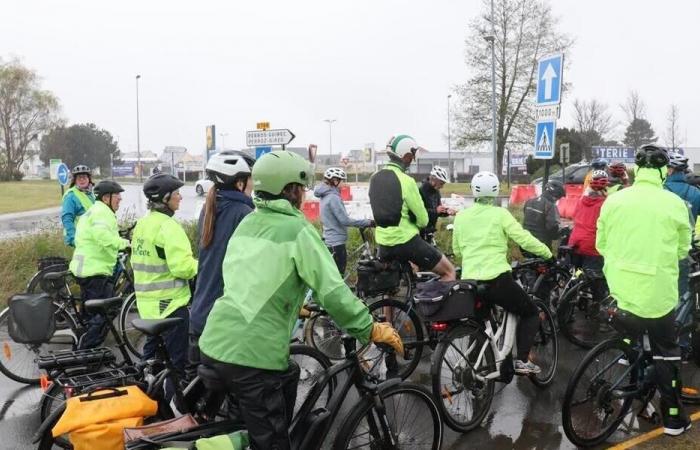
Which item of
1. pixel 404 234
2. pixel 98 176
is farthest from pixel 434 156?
pixel 404 234

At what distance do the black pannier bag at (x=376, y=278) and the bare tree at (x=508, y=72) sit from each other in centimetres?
2871

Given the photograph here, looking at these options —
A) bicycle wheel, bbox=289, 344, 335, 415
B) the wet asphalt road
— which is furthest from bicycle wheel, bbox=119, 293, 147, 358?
bicycle wheel, bbox=289, 344, 335, 415

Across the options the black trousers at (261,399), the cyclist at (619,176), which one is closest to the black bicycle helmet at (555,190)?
the cyclist at (619,176)

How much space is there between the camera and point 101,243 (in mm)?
6016

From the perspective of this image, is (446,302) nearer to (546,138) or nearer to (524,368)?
(524,368)

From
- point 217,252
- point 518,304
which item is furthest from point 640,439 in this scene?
point 217,252

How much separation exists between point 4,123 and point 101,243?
60.1m

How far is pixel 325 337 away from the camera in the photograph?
6.17 m

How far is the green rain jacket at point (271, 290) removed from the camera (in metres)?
2.93

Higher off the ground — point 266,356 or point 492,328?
point 266,356

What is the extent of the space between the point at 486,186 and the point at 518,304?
0.99m

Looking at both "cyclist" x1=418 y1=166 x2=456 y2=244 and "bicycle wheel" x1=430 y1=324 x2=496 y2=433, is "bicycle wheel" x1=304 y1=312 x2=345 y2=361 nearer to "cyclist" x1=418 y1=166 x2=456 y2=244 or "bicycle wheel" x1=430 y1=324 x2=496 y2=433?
"bicycle wheel" x1=430 y1=324 x2=496 y2=433

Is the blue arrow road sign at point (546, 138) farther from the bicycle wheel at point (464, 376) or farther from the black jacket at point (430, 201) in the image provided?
the bicycle wheel at point (464, 376)

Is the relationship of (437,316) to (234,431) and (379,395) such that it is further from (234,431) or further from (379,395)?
(234,431)
